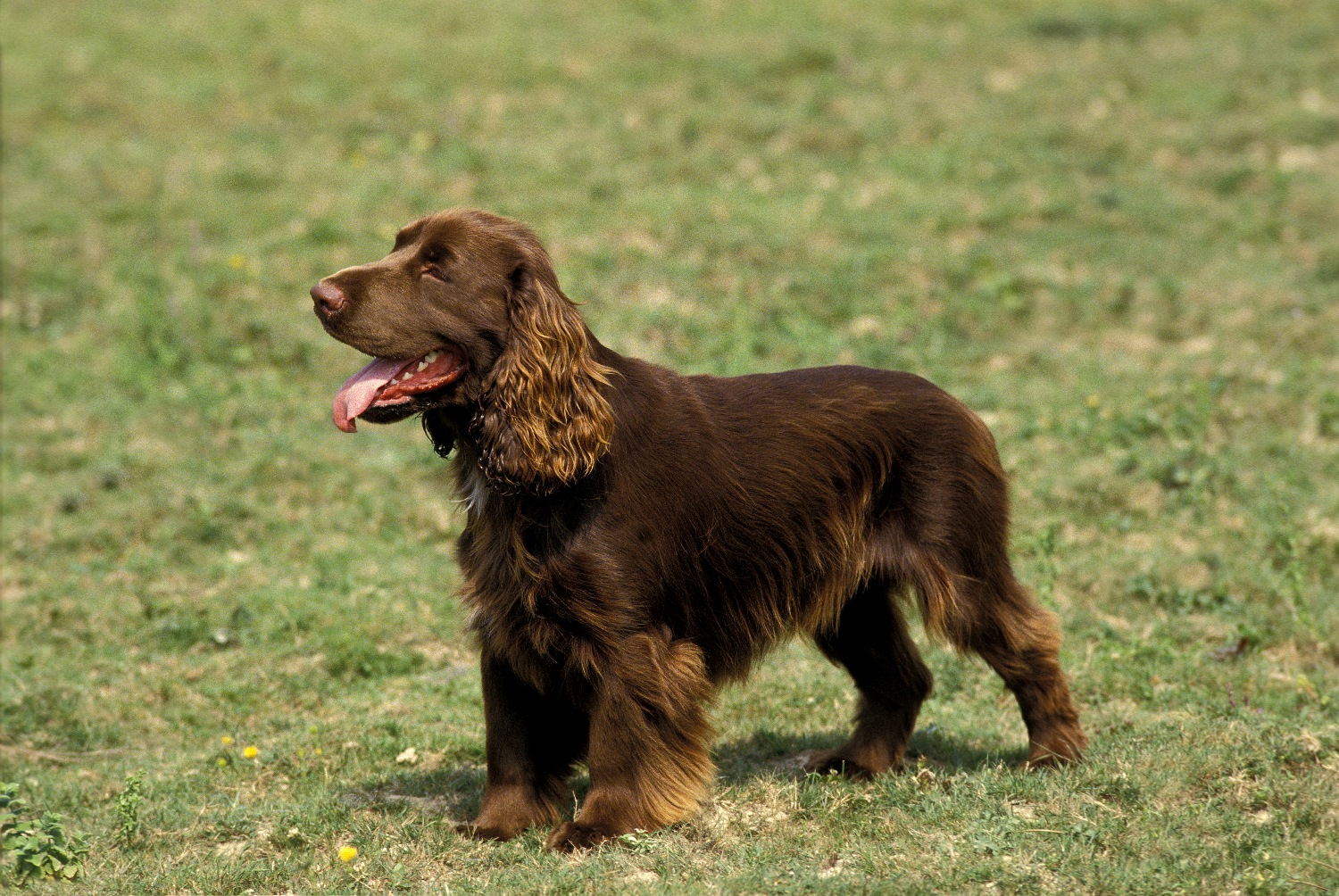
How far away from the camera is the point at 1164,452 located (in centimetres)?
869

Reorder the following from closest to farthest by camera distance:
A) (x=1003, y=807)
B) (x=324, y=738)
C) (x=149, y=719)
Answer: (x=1003, y=807)
(x=324, y=738)
(x=149, y=719)

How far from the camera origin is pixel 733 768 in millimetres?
5668

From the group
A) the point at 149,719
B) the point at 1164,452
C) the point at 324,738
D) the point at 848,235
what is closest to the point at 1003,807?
the point at 324,738

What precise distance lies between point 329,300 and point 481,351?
51cm

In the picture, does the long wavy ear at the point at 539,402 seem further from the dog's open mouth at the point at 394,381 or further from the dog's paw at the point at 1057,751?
the dog's paw at the point at 1057,751

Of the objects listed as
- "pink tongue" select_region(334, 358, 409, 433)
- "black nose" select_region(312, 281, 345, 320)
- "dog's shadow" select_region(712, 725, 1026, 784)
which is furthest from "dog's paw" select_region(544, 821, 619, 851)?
"black nose" select_region(312, 281, 345, 320)

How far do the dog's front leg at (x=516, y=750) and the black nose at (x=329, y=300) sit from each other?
133 cm

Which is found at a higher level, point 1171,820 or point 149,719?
point 1171,820

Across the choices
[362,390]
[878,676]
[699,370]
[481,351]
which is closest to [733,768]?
[878,676]

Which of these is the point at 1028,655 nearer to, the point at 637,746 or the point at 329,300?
the point at 637,746

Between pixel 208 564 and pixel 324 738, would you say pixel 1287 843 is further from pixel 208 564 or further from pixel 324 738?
pixel 208 564

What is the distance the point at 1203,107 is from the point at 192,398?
10.0m

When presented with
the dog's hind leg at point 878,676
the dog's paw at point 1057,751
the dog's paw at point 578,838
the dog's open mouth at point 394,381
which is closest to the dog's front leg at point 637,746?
the dog's paw at point 578,838

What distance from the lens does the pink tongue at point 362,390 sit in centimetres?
446
